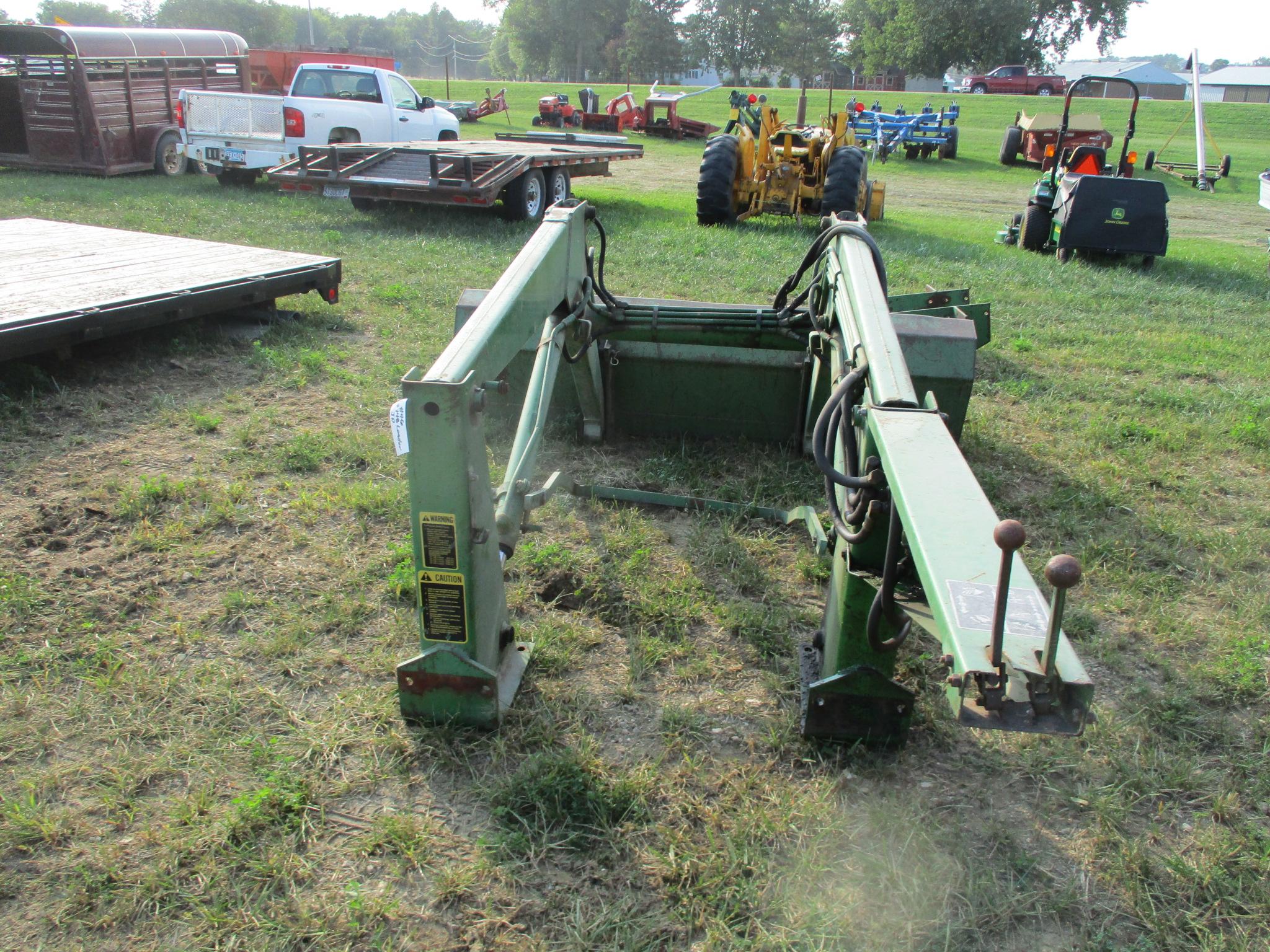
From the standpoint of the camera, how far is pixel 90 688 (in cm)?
271

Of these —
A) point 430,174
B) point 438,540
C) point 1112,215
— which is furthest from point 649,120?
point 438,540

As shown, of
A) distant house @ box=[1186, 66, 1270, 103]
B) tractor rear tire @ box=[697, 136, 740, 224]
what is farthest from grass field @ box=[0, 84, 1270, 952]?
distant house @ box=[1186, 66, 1270, 103]

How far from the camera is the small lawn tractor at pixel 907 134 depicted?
21.8 m

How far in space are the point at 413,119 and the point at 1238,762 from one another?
13025mm

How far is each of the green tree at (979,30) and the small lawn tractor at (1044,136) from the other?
114 feet

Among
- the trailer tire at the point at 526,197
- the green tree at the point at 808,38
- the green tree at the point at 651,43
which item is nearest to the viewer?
the trailer tire at the point at 526,197

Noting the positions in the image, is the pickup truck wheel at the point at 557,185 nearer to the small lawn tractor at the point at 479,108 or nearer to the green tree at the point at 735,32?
the small lawn tractor at the point at 479,108

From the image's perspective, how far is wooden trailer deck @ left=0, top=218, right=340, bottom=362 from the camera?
4.86m

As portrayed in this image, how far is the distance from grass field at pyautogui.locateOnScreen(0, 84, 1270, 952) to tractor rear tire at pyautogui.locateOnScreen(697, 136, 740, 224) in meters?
5.85

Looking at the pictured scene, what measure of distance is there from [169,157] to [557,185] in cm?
679

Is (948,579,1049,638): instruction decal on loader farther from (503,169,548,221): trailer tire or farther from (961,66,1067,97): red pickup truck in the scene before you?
(961,66,1067,97): red pickup truck

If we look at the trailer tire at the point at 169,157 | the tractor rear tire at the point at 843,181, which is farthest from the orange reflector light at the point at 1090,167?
the trailer tire at the point at 169,157

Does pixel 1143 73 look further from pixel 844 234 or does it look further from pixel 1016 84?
pixel 844 234

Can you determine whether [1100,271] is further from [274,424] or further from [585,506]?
[274,424]
